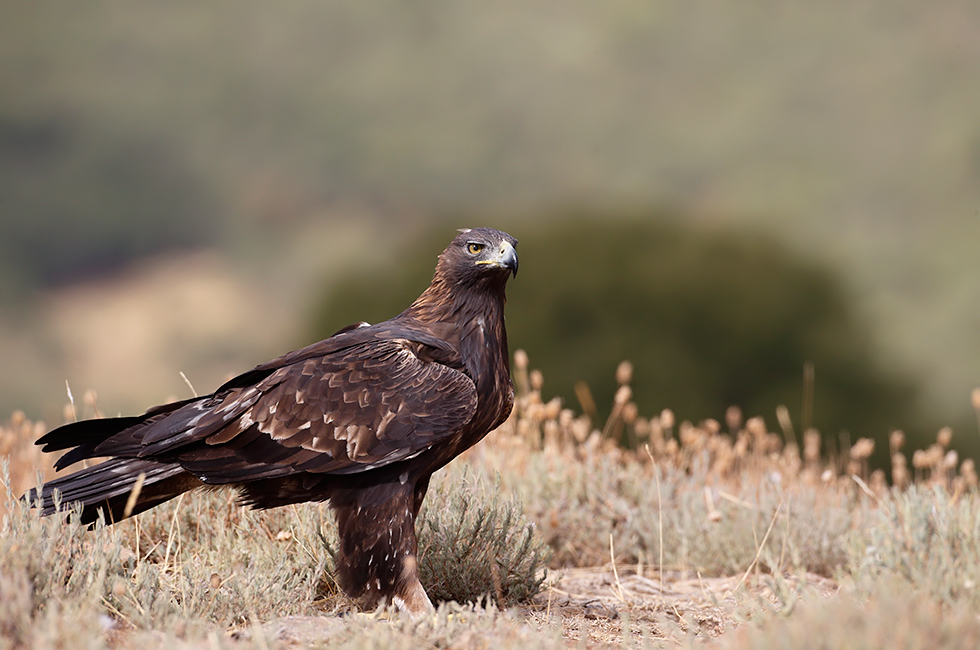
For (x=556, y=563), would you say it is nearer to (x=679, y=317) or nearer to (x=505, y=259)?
(x=505, y=259)

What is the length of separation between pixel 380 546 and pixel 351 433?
53 centimetres

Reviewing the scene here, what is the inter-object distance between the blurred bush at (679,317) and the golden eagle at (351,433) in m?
19.6

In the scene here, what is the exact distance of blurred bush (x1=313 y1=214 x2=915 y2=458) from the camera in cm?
2673

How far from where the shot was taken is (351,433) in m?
4.30

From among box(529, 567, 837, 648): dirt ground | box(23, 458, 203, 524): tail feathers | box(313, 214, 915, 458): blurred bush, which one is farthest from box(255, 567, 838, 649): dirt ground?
box(313, 214, 915, 458): blurred bush

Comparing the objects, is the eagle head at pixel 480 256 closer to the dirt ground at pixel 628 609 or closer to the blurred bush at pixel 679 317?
the dirt ground at pixel 628 609

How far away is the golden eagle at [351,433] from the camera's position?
14.1 feet

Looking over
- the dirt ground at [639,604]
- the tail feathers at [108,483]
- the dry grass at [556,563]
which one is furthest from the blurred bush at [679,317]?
the tail feathers at [108,483]

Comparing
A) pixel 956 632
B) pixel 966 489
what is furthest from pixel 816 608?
pixel 966 489

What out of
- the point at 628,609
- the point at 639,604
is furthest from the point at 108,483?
the point at 639,604

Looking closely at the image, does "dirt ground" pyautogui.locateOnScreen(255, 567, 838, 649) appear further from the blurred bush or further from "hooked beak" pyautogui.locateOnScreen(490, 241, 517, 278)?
the blurred bush

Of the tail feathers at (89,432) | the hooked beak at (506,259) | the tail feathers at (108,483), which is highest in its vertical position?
the hooked beak at (506,259)

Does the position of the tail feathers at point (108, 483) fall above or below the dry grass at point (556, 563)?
above

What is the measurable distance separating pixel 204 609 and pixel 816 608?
2.46m
